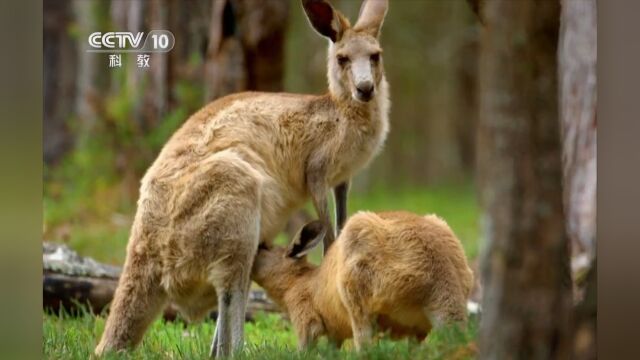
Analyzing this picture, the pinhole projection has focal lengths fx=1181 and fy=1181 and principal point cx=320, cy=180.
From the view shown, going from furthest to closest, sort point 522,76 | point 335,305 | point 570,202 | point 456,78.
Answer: point 570,202 → point 456,78 → point 335,305 → point 522,76

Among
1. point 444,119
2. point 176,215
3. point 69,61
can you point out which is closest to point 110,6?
point 69,61

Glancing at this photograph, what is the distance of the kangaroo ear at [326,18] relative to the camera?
633 centimetres

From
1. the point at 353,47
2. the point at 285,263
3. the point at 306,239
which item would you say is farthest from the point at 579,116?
the point at 285,263

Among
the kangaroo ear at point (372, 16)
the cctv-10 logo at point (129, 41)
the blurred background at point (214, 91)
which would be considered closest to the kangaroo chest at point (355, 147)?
the blurred background at point (214, 91)

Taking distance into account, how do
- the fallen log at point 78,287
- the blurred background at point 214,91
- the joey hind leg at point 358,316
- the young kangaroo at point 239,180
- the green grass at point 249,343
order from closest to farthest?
the green grass at point 249,343 < the joey hind leg at point 358,316 < the young kangaroo at point 239,180 < the blurred background at point 214,91 < the fallen log at point 78,287

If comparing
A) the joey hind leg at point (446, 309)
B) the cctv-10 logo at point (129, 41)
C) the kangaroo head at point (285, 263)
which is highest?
the cctv-10 logo at point (129, 41)

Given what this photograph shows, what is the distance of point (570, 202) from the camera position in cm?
714

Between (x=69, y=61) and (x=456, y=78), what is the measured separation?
2299 millimetres

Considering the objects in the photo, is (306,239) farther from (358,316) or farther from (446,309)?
(446,309)

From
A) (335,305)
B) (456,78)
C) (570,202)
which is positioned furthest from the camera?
(570,202)

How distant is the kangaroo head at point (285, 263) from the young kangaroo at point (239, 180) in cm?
9

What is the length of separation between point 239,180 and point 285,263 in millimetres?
576

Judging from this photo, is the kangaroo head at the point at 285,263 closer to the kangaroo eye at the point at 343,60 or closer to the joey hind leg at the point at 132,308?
the joey hind leg at the point at 132,308
